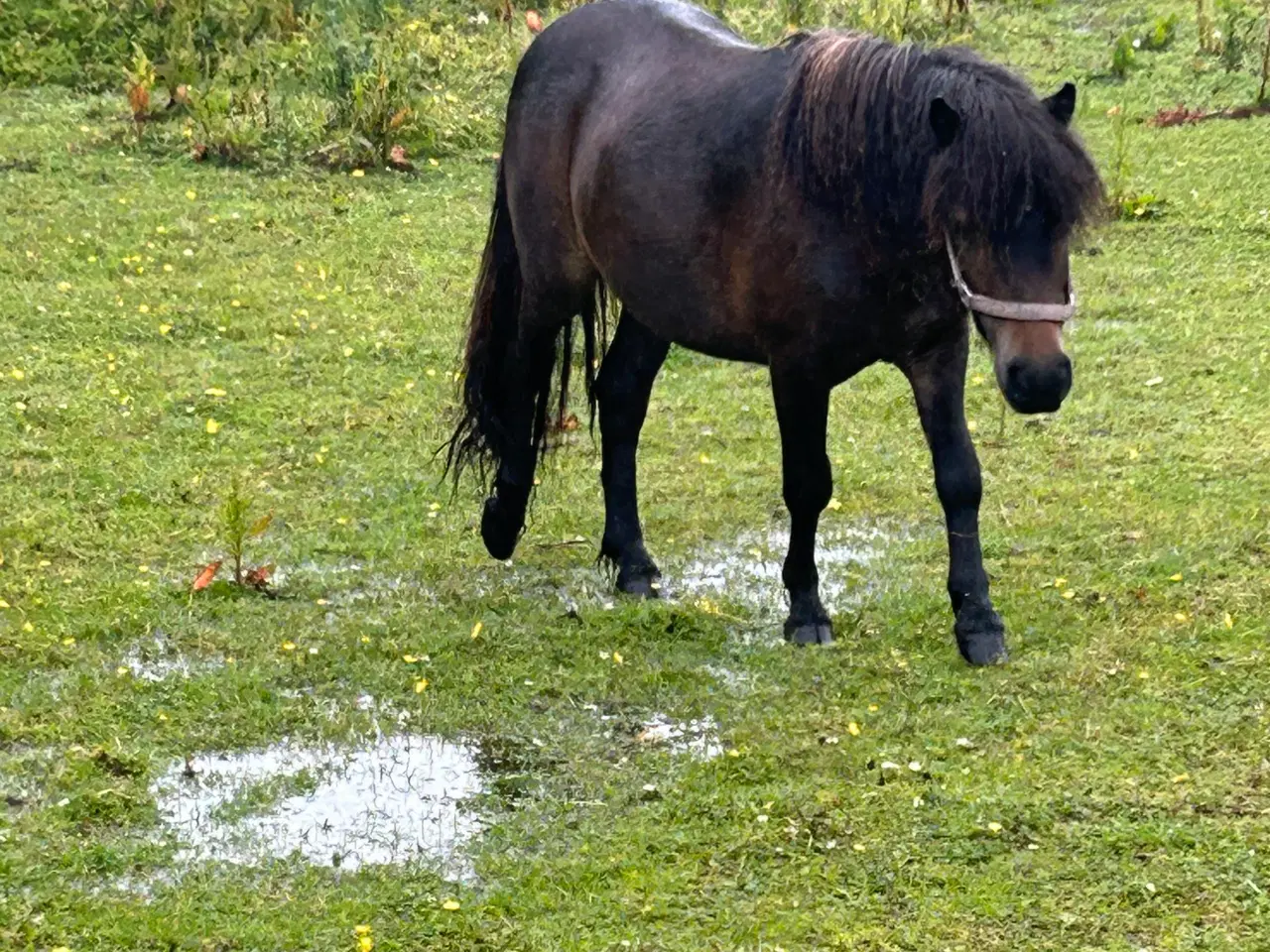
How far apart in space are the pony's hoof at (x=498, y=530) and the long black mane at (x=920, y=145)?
1.79m

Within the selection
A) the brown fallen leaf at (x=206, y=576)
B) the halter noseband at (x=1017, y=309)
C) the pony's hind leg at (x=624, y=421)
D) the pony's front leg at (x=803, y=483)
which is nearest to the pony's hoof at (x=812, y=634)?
the pony's front leg at (x=803, y=483)

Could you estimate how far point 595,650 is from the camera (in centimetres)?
568

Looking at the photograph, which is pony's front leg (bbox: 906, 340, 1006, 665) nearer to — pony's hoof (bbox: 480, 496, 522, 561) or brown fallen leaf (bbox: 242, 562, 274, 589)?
pony's hoof (bbox: 480, 496, 522, 561)

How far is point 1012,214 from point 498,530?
239 centimetres

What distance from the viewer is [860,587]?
6.16 metres

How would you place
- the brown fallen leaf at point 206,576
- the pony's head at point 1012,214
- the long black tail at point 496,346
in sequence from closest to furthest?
1. the pony's head at point 1012,214
2. the brown fallen leaf at point 206,576
3. the long black tail at point 496,346

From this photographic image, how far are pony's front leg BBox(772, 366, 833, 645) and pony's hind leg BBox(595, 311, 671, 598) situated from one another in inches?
31.6

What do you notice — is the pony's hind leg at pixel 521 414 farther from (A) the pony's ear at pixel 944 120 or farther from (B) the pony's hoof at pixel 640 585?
(A) the pony's ear at pixel 944 120

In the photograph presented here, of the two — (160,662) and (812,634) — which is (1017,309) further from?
(160,662)

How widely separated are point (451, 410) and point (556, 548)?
45.5 inches

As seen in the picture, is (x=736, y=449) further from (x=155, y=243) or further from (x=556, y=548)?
(x=155, y=243)

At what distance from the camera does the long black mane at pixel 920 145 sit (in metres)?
4.77

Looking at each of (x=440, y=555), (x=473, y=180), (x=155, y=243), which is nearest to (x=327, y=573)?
(x=440, y=555)

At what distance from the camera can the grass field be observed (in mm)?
4121
